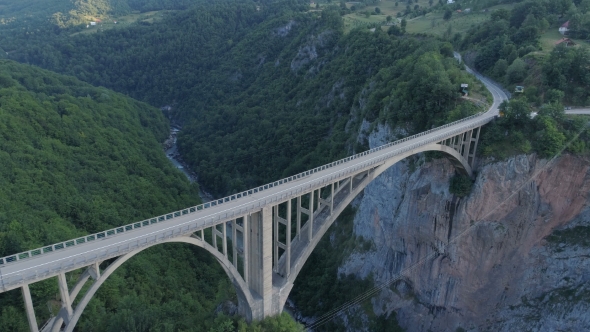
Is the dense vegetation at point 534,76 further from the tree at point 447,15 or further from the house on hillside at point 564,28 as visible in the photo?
the tree at point 447,15

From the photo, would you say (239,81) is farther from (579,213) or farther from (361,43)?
(579,213)

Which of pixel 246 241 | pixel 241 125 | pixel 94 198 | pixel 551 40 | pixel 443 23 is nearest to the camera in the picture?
pixel 246 241

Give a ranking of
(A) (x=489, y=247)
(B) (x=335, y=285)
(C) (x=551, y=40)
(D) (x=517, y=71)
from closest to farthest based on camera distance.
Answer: (A) (x=489, y=247)
(B) (x=335, y=285)
(D) (x=517, y=71)
(C) (x=551, y=40)

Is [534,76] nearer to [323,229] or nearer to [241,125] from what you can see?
[323,229]

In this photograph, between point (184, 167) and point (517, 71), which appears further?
point (184, 167)

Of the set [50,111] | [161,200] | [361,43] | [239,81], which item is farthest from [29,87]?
[361,43]

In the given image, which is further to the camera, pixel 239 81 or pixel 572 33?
pixel 239 81

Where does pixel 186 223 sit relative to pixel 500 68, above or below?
below

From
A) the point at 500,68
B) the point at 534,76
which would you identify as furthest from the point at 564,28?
the point at 534,76

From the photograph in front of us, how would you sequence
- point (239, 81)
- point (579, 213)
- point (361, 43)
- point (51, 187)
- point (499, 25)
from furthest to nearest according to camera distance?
point (239, 81) < point (361, 43) < point (499, 25) < point (51, 187) < point (579, 213)
